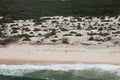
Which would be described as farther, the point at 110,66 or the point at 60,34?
the point at 60,34

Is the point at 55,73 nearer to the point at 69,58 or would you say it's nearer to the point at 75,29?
the point at 69,58

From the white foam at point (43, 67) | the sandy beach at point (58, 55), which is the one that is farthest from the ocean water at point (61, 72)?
the sandy beach at point (58, 55)

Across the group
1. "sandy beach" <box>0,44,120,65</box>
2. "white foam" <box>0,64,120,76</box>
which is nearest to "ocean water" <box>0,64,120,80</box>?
"white foam" <box>0,64,120,76</box>

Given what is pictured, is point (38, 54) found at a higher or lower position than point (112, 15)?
lower

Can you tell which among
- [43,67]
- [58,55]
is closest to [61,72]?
[43,67]

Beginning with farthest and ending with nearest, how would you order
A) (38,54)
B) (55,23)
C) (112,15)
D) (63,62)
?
(112,15)
(55,23)
(38,54)
(63,62)

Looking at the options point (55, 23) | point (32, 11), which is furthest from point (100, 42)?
point (32, 11)

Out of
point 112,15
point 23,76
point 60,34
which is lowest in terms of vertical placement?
point 23,76
